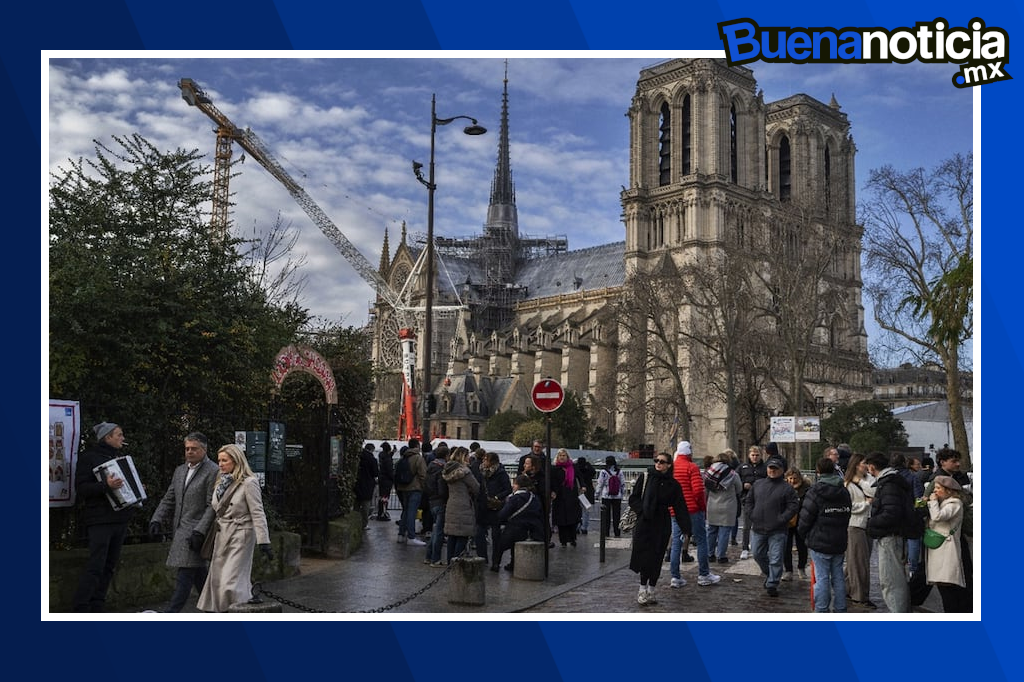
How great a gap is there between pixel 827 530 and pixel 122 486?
6508 mm

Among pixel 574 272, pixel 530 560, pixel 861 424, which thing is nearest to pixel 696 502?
pixel 530 560

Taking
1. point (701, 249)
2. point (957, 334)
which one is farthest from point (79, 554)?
point (701, 249)

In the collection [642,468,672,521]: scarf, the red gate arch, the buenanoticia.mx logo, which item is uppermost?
the buenanoticia.mx logo

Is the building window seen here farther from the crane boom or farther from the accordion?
the accordion

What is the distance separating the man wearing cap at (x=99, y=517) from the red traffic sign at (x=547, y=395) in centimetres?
597

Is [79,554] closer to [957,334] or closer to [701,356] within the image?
[957,334]

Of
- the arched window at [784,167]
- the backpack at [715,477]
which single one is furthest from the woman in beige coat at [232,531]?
the arched window at [784,167]

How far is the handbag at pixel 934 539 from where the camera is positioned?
954cm

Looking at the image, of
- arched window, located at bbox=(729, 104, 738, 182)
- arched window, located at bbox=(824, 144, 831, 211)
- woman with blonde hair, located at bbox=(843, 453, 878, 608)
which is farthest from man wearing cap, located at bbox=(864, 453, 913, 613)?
arched window, located at bbox=(729, 104, 738, 182)

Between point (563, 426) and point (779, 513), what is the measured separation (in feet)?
183

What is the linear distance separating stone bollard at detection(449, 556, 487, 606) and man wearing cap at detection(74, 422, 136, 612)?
10.7ft

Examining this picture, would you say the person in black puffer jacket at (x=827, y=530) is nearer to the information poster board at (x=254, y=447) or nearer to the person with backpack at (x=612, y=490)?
the information poster board at (x=254, y=447)

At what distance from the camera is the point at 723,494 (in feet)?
47.9

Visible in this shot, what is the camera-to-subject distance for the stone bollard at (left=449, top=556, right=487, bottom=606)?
1104 centimetres
